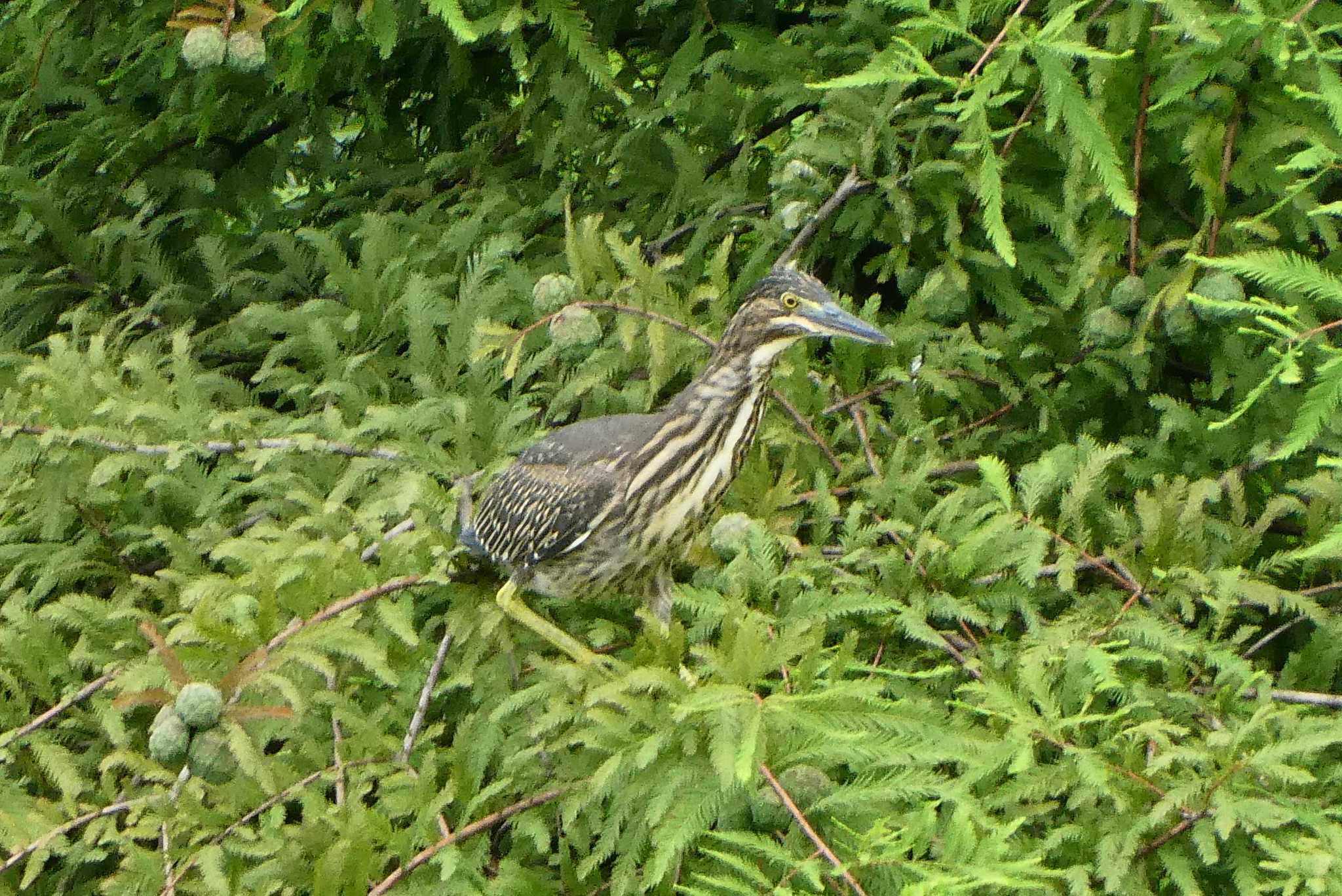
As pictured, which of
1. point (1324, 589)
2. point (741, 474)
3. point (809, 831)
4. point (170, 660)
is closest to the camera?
point (809, 831)

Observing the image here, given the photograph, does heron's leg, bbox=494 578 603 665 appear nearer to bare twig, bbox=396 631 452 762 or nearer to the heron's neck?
bare twig, bbox=396 631 452 762

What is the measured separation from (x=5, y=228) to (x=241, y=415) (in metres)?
1.79

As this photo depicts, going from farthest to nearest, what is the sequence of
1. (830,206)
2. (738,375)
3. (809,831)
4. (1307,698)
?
(830,206) < (738,375) < (1307,698) < (809,831)

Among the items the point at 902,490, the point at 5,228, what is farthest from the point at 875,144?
the point at 5,228

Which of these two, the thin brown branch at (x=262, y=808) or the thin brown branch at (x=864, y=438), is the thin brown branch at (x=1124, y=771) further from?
the thin brown branch at (x=262, y=808)

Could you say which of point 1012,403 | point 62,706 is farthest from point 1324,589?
point 62,706

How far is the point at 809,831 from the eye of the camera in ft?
7.20

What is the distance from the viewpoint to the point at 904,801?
2.56 m

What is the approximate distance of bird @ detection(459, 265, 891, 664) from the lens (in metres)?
3.20

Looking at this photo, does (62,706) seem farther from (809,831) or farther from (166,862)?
(809,831)

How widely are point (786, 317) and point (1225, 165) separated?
1056 mm

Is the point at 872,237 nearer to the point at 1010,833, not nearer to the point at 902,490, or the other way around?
the point at 902,490

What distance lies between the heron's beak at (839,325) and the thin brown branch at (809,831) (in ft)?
3.78

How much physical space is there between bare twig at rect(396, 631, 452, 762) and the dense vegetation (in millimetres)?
21
